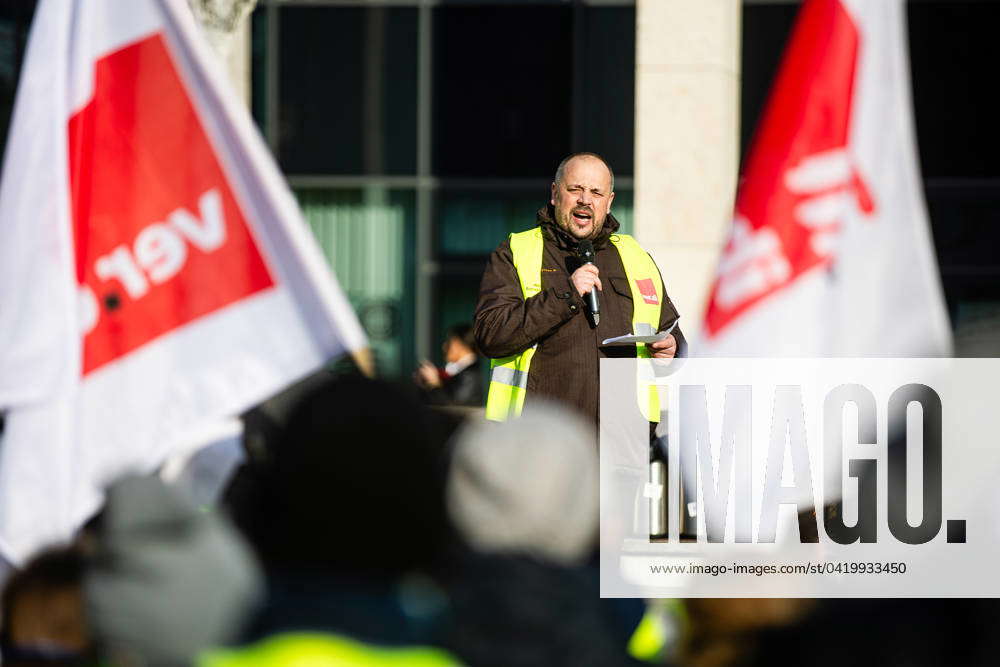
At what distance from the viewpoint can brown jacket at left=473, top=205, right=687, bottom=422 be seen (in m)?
5.40

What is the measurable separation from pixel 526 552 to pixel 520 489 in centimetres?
15

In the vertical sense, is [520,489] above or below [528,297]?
below

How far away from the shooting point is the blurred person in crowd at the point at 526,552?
252 cm

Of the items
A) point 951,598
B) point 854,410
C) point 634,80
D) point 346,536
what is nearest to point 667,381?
point 854,410

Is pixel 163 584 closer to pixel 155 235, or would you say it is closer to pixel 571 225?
pixel 155 235

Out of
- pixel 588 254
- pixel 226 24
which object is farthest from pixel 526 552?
pixel 226 24

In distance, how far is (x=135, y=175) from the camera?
13.2 feet

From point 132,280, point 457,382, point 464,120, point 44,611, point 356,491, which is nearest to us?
point 356,491

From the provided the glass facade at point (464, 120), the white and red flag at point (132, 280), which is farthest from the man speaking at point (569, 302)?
the glass facade at point (464, 120)

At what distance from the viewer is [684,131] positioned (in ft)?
36.4

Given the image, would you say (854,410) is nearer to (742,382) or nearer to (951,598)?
(742,382)

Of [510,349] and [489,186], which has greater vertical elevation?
[489,186]

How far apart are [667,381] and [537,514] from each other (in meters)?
2.87

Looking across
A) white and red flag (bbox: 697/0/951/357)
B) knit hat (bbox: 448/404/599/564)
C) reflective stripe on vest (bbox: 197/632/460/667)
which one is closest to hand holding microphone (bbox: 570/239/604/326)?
white and red flag (bbox: 697/0/951/357)
